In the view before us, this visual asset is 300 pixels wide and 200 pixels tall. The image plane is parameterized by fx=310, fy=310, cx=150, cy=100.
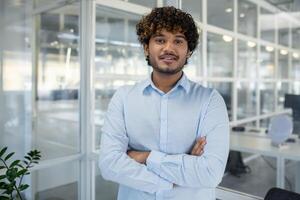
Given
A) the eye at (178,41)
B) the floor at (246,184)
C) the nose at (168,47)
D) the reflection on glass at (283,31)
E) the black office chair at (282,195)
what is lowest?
the floor at (246,184)

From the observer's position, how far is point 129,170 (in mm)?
1320

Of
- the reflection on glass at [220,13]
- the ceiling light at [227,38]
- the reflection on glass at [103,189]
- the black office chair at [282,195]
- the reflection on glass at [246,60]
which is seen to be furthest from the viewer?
the reflection on glass at [246,60]

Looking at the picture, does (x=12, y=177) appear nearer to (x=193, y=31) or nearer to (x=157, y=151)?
(x=157, y=151)

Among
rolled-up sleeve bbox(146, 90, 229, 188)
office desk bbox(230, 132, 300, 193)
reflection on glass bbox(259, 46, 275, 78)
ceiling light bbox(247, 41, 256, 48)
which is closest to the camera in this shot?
rolled-up sleeve bbox(146, 90, 229, 188)

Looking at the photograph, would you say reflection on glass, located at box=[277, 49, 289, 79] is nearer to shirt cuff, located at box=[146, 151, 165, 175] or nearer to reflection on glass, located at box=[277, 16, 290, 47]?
reflection on glass, located at box=[277, 16, 290, 47]

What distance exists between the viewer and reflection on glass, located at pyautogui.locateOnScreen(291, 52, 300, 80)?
4.18 metres

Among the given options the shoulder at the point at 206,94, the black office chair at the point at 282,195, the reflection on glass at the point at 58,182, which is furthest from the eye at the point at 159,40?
the reflection on glass at the point at 58,182

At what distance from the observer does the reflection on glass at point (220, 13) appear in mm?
4062

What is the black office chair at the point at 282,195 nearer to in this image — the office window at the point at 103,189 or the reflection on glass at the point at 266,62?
the office window at the point at 103,189

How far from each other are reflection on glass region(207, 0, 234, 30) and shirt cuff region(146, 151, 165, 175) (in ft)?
10.1

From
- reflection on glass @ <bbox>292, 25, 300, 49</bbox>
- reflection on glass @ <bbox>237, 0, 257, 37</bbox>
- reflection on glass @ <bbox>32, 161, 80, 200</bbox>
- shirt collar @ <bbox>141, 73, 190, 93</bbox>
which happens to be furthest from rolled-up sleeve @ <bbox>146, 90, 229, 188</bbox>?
reflection on glass @ <bbox>237, 0, 257, 37</bbox>

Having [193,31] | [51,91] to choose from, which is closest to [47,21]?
[51,91]

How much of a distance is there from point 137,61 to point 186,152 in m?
2.64

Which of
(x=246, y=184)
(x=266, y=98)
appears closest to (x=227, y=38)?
(x=266, y=98)
